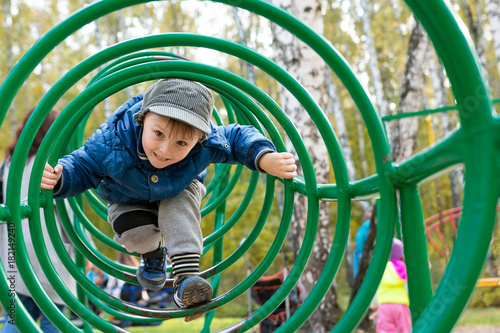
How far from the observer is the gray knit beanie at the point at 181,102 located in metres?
1.66

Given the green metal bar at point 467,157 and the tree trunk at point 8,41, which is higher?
the tree trunk at point 8,41

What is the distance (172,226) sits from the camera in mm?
1896

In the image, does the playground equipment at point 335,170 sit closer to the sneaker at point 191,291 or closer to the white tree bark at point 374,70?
the sneaker at point 191,291

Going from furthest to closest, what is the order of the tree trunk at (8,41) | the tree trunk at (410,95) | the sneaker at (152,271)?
the tree trunk at (8,41) < the tree trunk at (410,95) < the sneaker at (152,271)

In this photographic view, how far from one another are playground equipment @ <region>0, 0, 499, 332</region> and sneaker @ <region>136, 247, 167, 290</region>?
0.13 m

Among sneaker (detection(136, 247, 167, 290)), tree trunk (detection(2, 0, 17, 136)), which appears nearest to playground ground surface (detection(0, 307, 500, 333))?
sneaker (detection(136, 247, 167, 290))

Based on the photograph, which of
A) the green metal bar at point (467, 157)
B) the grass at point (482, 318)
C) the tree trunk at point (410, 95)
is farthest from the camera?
the grass at point (482, 318)

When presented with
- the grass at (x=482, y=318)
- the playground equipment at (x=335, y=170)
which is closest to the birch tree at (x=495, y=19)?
the grass at (x=482, y=318)

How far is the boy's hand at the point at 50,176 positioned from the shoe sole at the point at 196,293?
1.83ft

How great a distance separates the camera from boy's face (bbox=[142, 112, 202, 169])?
171 centimetres

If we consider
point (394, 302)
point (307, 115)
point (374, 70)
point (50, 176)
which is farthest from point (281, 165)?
point (374, 70)

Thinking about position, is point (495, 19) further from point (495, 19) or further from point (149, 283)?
point (149, 283)

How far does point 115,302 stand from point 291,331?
918 millimetres

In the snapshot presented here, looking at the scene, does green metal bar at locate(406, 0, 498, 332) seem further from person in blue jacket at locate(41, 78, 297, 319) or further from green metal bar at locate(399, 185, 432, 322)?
person in blue jacket at locate(41, 78, 297, 319)
